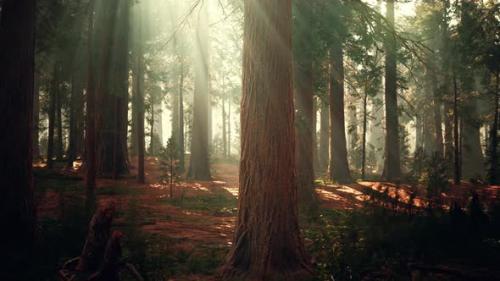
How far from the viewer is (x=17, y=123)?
6.98m

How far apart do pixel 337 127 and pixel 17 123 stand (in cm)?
1541

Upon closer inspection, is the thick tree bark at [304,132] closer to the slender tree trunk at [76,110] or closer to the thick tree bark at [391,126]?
the thick tree bark at [391,126]

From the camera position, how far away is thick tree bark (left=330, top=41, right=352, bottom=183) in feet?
63.2

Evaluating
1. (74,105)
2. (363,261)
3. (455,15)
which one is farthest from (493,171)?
(74,105)

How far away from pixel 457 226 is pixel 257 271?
3698 mm

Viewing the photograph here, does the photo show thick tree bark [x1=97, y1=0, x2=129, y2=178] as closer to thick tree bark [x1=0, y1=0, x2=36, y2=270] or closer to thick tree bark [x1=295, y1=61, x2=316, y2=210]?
thick tree bark [x1=295, y1=61, x2=316, y2=210]

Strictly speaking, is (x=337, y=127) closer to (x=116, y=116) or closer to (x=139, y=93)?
(x=139, y=93)

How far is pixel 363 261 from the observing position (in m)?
5.79

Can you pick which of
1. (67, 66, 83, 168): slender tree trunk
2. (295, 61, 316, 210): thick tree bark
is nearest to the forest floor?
(295, 61, 316, 210): thick tree bark

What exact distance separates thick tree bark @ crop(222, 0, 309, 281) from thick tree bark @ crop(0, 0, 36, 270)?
344cm

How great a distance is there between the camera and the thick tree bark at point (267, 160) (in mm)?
5719

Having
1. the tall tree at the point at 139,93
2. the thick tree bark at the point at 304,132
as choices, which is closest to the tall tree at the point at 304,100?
the thick tree bark at the point at 304,132

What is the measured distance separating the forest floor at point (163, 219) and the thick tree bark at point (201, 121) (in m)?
1.45

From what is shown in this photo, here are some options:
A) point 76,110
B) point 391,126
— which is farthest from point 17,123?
point 76,110
